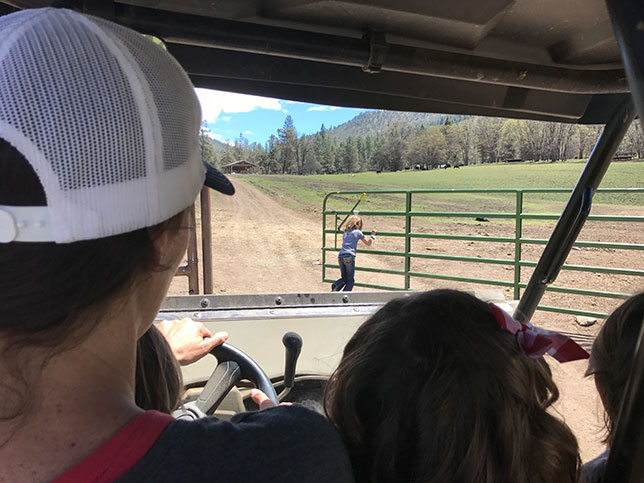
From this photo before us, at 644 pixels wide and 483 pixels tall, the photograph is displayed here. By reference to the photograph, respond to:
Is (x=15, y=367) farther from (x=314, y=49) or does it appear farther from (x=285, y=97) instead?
(x=285, y=97)

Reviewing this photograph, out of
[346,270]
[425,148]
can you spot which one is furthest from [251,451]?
[425,148]

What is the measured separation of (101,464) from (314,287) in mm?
10492

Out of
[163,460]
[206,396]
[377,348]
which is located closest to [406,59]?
[377,348]

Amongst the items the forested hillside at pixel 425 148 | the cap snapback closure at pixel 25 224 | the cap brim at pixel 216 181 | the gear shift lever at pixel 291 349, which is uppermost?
the forested hillside at pixel 425 148

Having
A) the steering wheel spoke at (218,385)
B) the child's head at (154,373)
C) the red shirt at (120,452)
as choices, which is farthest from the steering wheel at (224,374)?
the red shirt at (120,452)

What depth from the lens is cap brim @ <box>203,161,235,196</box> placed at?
74cm

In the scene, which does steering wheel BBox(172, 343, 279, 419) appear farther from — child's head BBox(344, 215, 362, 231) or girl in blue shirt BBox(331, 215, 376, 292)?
child's head BBox(344, 215, 362, 231)

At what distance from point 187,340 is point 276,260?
13103 millimetres

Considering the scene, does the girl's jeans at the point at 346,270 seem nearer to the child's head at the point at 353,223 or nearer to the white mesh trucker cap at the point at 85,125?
the child's head at the point at 353,223

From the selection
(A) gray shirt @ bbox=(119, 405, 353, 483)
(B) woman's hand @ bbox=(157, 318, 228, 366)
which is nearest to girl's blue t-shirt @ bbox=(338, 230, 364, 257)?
(B) woman's hand @ bbox=(157, 318, 228, 366)

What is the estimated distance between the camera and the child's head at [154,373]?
0.94 m

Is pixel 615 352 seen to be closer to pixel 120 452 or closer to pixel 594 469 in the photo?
pixel 594 469

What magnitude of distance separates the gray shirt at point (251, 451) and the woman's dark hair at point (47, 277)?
0.15 meters

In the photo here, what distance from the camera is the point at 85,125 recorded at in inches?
18.8
